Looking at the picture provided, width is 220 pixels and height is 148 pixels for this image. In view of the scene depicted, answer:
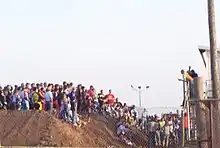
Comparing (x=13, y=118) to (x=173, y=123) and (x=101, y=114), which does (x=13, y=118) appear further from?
(x=173, y=123)

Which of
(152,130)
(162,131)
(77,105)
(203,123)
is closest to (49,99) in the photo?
(77,105)

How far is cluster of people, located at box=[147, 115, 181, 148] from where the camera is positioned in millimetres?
26094

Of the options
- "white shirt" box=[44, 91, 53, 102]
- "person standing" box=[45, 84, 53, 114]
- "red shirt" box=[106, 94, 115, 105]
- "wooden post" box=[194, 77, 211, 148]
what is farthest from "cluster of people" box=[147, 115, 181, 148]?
"wooden post" box=[194, 77, 211, 148]

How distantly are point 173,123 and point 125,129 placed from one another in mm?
2319

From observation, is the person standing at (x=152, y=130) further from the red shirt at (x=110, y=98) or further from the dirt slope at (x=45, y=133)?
the red shirt at (x=110, y=98)

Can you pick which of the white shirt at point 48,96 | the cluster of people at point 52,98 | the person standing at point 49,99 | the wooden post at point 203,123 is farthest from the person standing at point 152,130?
the wooden post at point 203,123

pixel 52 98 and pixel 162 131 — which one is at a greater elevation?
pixel 52 98

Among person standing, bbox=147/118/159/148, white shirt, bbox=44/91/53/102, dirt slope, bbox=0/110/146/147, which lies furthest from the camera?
person standing, bbox=147/118/159/148

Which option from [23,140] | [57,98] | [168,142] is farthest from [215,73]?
[23,140]

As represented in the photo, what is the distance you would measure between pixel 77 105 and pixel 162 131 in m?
4.05

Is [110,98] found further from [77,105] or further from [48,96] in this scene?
[48,96]

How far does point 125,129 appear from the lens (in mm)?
27562

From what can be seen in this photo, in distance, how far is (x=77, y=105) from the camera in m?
26.2

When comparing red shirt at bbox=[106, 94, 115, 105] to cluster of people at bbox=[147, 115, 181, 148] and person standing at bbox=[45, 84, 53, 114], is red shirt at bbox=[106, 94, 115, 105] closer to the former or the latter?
cluster of people at bbox=[147, 115, 181, 148]
